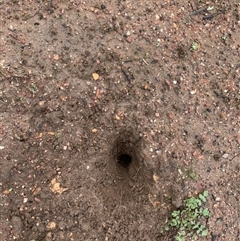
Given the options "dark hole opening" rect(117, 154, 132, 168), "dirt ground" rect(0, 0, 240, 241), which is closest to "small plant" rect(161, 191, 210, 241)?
"dirt ground" rect(0, 0, 240, 241)

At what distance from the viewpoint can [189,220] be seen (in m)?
2.52

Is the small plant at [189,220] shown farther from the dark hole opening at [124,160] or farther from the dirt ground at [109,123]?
the dark hole opening at [124,160]

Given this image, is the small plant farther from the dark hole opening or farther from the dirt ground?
the dark hole opening

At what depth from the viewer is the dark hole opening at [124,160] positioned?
8.96 feet

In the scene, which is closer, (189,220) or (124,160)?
(189,220)

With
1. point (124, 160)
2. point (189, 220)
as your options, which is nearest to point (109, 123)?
point (124, 160)

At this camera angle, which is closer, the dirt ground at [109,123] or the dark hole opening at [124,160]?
the dirt ground at [109,123]

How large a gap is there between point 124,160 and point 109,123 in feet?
1.04

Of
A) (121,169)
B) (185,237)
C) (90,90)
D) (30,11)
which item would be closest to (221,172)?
(185,237)

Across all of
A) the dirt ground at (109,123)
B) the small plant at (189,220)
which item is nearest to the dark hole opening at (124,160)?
the dirt ground at (109,123)

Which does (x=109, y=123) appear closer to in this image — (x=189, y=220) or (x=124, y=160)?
(x=124, y=160)

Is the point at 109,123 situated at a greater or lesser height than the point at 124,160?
greater

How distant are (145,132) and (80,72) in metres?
0.57

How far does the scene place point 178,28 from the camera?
2.76 metres
